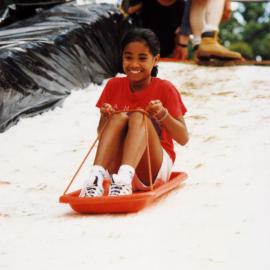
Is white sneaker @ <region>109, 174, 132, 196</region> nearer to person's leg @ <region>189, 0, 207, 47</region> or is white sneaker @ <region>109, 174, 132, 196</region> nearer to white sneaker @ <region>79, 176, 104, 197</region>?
white sneaker @ <region>79, 176, 104, 197</region>

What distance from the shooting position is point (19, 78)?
4098 millimetres

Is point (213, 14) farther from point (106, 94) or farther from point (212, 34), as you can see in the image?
point (106, 94)

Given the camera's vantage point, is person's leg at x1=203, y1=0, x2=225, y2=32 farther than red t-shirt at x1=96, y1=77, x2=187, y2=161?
Yes

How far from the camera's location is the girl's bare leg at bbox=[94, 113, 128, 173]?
237 cm

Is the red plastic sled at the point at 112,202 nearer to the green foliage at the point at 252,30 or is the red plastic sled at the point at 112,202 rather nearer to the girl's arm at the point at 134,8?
the girl's arm at the point at 134,8

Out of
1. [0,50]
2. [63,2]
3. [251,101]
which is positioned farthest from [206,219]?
[63,2]

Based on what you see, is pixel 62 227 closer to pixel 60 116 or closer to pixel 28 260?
pixel 28 260

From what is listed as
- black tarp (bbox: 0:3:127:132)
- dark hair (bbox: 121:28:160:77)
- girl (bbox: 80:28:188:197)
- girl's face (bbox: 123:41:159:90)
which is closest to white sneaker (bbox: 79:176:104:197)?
girl (bbox: 80:28:188:197)

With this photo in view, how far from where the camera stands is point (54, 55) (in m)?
4.50

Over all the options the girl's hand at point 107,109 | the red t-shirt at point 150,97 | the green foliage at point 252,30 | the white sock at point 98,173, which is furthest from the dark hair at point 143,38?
the green foliage at point 252,30

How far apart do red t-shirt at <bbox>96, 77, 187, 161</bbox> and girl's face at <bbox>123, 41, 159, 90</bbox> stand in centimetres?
6

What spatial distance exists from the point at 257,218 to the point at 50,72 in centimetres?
266

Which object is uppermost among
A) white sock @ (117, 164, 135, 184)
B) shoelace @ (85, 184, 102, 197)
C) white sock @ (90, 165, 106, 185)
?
white sock @ (117, 164, 135, 184)

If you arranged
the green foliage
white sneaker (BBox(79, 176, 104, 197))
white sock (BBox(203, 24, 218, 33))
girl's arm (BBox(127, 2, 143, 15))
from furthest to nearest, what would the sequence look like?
1. the green foliage
2. girl's arm (BBox(127, 2, 143, 15))
3. white sock (BBox(203, 24, 218, 33))
4. white sneaker (BBox(79, 176, 104, 197))
